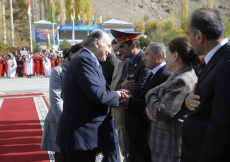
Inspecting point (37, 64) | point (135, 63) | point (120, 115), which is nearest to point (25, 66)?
point (37, 64)

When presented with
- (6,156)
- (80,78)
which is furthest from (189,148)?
(6,156)

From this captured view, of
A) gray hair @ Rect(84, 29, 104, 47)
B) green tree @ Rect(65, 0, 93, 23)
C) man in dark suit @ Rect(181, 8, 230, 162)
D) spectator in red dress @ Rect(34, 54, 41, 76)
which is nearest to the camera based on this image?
man in dark suit @ Rect(181, 8, 230, 162)

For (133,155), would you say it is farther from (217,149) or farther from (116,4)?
(116,4)

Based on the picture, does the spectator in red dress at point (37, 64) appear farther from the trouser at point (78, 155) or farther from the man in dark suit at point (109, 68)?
the trouser at point (78, 155)

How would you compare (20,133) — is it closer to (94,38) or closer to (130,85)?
(130,85)

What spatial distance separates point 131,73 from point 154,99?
1066 mm

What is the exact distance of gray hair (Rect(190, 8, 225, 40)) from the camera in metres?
1.71

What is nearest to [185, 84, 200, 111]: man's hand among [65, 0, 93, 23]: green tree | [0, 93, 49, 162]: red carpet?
[0, 93, 49, 162]: red carpet

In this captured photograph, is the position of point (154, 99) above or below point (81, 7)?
below

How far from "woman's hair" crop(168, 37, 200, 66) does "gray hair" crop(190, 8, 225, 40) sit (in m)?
0.66

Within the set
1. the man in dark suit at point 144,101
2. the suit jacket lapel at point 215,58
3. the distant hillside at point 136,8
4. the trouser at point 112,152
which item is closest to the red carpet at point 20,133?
the trouser at point 112,152

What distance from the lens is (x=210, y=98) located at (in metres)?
1.63

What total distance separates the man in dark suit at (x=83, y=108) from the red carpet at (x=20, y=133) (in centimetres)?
184

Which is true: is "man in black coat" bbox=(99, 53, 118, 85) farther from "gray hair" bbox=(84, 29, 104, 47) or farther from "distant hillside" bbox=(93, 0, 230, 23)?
"distant hillside" bbox=(93, 0, 230, 23)
